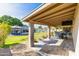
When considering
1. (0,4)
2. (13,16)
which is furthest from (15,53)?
(0,4)

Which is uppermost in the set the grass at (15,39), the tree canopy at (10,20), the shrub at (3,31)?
the tree canopy at (10,20)

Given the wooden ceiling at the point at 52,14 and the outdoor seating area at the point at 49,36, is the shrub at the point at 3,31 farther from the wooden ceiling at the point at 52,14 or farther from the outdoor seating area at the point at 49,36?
the wooden ceiling at the point at 52,14

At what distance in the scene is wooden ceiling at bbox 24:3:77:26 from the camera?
13.2 feet

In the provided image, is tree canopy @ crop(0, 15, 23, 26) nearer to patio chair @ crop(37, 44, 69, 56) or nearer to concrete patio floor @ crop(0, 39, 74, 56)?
concrete patio floor @ crop(0, 39, 74, 56)

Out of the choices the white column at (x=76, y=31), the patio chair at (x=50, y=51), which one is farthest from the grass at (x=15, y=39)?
the white column at (x=76, y=31)

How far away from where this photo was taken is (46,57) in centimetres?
427

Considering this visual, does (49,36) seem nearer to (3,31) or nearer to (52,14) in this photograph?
(52,14)

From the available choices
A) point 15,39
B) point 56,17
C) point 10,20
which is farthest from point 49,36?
point 10,20

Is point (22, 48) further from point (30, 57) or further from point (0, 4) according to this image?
point (0, 4)

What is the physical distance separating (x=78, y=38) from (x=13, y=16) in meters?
1.48

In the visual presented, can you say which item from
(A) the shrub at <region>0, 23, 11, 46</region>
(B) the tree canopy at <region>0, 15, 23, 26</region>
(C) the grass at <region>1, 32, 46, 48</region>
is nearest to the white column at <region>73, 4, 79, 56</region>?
(C) the grass at <region>1, 32, 46, 48</region>

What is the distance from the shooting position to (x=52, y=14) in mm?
4309

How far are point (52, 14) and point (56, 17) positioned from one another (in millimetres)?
125

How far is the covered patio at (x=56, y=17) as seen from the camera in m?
4.04
